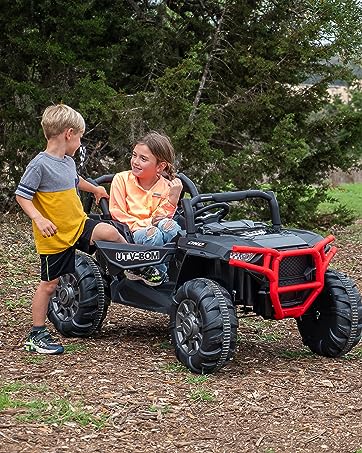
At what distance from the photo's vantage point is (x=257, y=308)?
5266mm

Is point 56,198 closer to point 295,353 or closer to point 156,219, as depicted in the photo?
point 156,219

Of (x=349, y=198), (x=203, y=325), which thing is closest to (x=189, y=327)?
(x=203, y=325)

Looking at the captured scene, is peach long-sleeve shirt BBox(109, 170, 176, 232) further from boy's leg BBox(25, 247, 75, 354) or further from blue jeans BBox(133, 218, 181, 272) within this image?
boy's leg BBox(25, 247, 75, 354)

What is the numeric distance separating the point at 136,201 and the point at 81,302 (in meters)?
0.77

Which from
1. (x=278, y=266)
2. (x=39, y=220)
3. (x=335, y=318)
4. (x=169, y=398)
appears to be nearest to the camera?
(x=169, y=398)

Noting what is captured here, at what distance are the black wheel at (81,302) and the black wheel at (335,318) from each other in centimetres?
142

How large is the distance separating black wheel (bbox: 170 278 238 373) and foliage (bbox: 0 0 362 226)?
5.41 metres

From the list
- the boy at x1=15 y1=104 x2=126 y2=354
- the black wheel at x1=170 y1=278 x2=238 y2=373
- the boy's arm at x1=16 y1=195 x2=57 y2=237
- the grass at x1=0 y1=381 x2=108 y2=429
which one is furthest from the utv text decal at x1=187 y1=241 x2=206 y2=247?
the grass at x1=0 y1=381 x2=108 y2=429

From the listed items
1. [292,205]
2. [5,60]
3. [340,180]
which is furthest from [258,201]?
[340,180]

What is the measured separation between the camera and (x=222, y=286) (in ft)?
17.6

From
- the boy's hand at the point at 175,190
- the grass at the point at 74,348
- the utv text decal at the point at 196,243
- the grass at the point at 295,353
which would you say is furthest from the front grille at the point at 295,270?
the grass at the point at 74,348

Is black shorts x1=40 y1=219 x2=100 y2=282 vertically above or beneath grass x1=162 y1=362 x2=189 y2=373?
above

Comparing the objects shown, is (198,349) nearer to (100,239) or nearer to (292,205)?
(100,239)

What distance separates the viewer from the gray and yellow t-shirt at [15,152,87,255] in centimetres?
533
